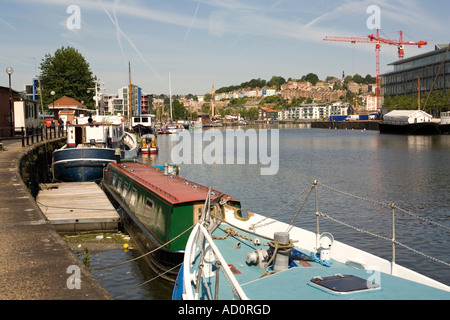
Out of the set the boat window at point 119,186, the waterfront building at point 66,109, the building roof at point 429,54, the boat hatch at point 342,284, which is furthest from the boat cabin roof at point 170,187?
the building roof at point 429,54

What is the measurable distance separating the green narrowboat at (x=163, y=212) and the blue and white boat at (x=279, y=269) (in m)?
0.91

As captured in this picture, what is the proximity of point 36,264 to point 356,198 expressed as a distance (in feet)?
77.1

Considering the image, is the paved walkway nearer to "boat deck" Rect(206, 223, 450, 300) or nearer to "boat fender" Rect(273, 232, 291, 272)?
"boat deck" Rect(206, 223, 450, 300)

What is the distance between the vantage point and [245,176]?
44156 mm

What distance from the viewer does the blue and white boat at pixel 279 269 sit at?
8008mm

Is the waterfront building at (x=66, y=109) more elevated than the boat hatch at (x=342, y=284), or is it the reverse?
the waterfront building at (x=66, y=109)

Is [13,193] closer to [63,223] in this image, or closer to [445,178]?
[63,223]

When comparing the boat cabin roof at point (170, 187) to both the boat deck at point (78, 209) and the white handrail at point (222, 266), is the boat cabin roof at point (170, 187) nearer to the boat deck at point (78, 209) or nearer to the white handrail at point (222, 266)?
the boat deck at point (78, 209)

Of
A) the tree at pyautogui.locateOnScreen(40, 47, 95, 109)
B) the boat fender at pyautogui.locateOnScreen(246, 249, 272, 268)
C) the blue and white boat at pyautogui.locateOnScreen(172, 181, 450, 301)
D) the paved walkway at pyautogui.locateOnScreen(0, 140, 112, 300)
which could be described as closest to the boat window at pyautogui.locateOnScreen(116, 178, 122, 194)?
the paved walkway at pyautogui.locateOnScreen(0, 140, 112, 300)

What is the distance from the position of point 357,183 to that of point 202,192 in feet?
83.9

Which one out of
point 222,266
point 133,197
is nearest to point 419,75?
point 133,197

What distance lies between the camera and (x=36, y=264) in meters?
9.71
